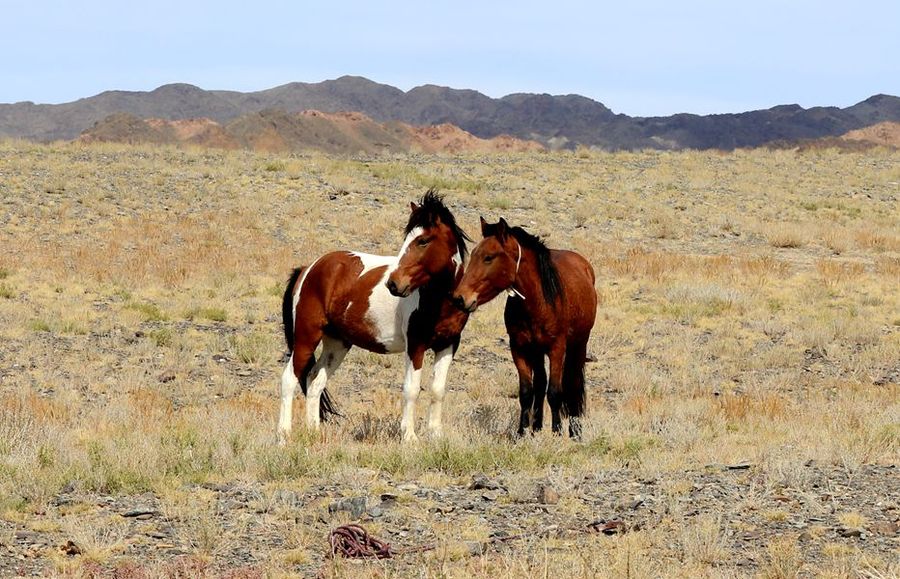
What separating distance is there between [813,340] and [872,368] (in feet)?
4.95

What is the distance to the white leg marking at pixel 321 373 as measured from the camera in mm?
10680

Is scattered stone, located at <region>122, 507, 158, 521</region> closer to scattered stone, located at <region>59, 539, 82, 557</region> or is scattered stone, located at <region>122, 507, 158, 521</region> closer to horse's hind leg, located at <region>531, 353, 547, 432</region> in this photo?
scattered stone, located at <region>59, 539, 82, 557</region>

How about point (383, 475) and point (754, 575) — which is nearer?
point (754, 575)

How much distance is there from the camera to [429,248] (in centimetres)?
974

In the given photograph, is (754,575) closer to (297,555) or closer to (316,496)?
(297,555)

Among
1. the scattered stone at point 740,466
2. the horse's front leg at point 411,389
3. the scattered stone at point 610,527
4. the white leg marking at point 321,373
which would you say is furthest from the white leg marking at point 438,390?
the scattered stone at point 610,527

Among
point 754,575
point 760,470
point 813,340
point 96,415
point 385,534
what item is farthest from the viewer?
point 813,340

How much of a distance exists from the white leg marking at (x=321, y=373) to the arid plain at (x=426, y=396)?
0.49 metres

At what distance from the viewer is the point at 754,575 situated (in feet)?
19.2

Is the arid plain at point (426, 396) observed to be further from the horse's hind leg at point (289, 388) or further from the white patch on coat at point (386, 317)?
the white patch on coat at point (386, 317)

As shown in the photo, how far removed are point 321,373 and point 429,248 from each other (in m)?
2.01

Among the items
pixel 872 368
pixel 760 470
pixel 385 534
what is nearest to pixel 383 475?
pixel 385 534

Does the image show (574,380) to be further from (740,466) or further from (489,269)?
(740,466)

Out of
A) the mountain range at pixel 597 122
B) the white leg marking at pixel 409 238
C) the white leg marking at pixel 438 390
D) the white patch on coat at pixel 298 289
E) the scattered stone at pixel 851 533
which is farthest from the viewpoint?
the mountain range at pixel 597 122
